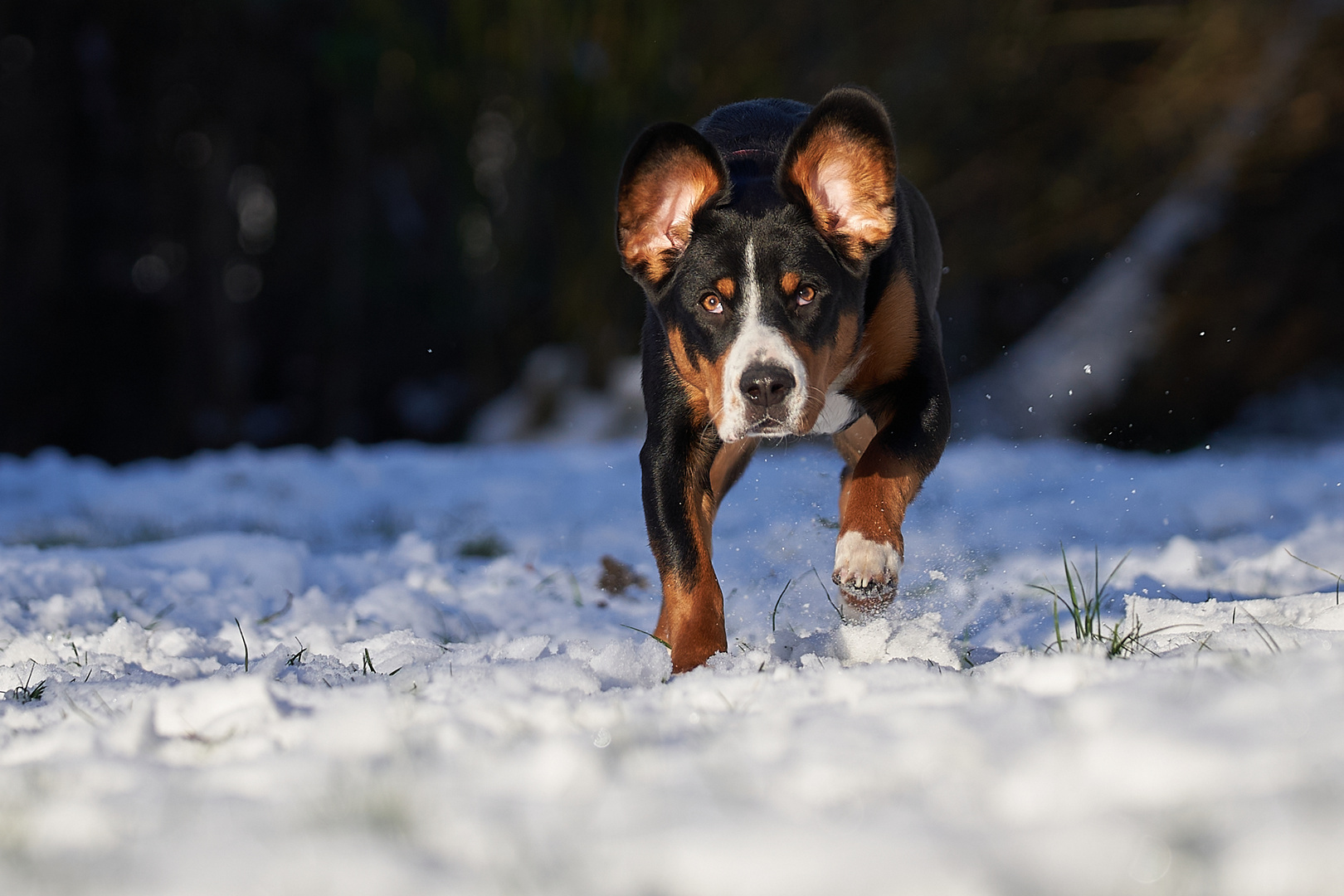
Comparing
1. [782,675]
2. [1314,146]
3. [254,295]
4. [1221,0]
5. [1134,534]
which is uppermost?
[1221,0]

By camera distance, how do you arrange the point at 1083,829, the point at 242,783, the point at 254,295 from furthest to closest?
the point at 254,295 < the point at 242,783 < the point at 1083,829

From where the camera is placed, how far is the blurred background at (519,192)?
1389cm

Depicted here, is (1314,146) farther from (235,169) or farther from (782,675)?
(235,169)

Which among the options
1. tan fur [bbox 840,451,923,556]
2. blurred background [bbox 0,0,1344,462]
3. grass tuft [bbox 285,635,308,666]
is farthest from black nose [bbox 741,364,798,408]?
blurred background [bbox 0,0,1344,462]

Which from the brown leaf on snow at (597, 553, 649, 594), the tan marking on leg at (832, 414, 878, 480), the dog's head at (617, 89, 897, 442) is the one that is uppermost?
the dog's head at (617, 89, 897, 442)

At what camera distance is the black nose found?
3467 millimetres

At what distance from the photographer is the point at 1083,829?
1408mm

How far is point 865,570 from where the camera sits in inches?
129

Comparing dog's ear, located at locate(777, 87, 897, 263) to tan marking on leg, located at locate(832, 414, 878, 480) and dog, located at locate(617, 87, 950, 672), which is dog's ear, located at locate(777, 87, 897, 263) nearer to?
dog, located at locate(617, 87, 950, 672)

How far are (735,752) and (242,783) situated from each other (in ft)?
2.46

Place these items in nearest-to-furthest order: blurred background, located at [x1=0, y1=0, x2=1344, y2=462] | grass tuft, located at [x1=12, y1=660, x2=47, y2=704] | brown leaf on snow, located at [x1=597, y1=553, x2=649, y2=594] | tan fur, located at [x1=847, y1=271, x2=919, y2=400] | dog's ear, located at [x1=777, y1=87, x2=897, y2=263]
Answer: grass tuft, located at [x1=12, y1=660, x2=47, y2=704], dog's ear, located at [x1=777, y1=87, x2=897, y2=263], tan fur, located at [x1=847, y1=271, x2=919, y2=400], brown leaf on snow, located at [x1=597, y1=553, x2=649, y2=594], blurred background, located at [x1=0, y1=0, x2=1344, y2=462]

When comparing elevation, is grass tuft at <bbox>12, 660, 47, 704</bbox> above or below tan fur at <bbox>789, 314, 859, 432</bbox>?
below

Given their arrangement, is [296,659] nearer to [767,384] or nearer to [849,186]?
[767,384]

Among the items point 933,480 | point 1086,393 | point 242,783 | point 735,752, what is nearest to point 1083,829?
point 735,752
